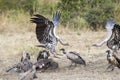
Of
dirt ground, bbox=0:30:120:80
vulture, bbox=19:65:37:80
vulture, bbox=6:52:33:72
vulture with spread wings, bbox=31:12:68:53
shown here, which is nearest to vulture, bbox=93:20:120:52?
dirt ground, bbox=0:30:120:80

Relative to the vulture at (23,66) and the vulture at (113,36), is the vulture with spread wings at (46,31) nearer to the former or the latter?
the vulture at (23,66)

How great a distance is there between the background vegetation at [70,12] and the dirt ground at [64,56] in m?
1.02

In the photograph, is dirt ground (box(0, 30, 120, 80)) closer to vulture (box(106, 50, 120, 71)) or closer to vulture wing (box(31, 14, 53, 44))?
vulture (box(106, 50, 120, 71))

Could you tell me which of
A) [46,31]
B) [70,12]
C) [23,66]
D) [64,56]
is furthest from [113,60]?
[70,12]

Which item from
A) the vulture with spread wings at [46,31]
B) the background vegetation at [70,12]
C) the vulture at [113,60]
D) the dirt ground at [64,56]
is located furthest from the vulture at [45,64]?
the background vegetation at [70,12]

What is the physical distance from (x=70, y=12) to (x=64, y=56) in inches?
295

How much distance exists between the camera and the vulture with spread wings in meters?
12.1

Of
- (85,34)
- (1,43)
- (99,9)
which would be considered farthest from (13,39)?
(99,9)

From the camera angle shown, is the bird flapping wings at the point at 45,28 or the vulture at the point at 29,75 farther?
the bird flapping wings at the point at 45,28

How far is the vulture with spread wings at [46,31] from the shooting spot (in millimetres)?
12109

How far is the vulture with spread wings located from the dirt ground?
59 cm

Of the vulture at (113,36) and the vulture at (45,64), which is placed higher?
the vulture at (113,36)

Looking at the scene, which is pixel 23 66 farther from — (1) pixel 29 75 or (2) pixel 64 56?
(2) pixel 64 56

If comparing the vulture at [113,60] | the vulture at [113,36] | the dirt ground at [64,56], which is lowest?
the dirt ground at [64,56]
